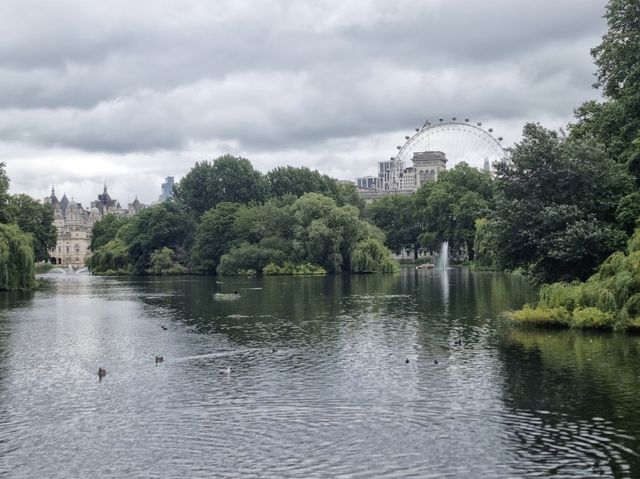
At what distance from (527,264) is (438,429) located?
25.2 m

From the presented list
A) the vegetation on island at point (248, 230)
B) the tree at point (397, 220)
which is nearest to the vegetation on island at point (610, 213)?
the vegetation on island at point (248, 230)

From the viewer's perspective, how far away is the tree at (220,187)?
138625 mm

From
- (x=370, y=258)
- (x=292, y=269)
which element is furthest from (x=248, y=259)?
(x=370, y=258)

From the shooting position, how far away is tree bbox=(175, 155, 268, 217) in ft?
455

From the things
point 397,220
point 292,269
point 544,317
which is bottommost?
point 544,317

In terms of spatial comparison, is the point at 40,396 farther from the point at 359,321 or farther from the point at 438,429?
the point at 359,321

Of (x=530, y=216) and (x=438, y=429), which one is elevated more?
(x=530, y=216)

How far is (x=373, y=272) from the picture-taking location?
108 meters

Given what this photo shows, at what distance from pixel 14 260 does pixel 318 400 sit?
5667 centimetres

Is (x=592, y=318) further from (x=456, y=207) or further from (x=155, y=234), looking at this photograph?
(x=155, y=234)

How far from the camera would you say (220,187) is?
139 metres

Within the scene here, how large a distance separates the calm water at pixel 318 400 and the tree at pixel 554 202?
4.91 meters

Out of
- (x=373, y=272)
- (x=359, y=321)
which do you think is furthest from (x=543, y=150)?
(x=373, y=272)

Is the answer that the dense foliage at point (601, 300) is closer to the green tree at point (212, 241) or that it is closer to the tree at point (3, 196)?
the tree at point (3, 196)
